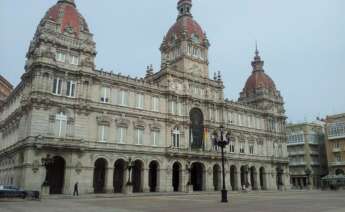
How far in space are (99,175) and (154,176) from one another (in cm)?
976

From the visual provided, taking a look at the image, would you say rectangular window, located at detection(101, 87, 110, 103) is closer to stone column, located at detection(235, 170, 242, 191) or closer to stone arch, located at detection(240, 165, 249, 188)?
stone column, located at detection(235, 170, 242, 191)

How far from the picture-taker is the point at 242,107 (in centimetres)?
6378

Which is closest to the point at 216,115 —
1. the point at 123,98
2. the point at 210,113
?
the point at 210,113

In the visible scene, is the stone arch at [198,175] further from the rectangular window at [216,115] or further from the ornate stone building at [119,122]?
the rectangular window at [216,115]

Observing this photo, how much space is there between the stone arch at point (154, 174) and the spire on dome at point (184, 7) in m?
30.7

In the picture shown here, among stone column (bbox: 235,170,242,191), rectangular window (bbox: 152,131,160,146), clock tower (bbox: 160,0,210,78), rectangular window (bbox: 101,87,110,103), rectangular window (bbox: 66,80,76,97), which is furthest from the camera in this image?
stone column (bbox: 235,170,242,191)

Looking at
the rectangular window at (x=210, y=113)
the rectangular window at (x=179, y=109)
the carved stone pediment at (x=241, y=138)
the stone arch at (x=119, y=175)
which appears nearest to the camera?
the stone arch at (x=119, y=175)

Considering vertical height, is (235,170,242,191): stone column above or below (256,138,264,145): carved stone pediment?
below

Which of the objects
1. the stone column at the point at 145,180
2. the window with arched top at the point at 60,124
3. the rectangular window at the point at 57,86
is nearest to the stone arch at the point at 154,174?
the stone column at the point at 145,180

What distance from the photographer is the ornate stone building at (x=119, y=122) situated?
39250 mm

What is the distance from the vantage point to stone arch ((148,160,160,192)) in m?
48.0

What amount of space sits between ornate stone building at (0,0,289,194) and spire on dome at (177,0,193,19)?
26 cm

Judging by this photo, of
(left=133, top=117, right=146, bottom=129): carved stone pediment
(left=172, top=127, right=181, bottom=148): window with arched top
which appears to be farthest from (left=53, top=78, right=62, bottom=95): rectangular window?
(left=172, top=127, right=181, bottom=148): window with arched top

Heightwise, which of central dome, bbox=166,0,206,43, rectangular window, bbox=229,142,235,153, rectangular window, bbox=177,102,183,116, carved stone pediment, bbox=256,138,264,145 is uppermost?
central dome, bbox=166,0,206,43
